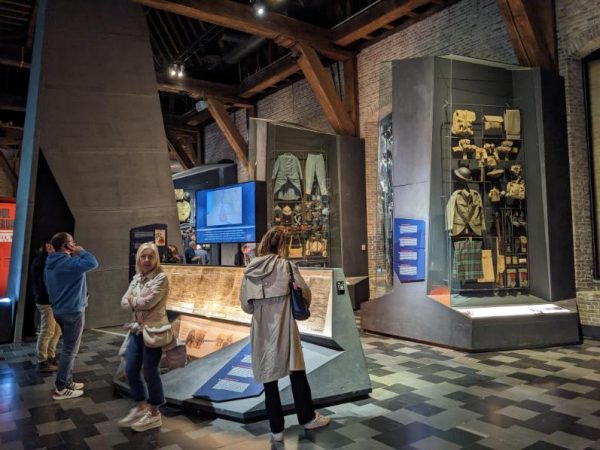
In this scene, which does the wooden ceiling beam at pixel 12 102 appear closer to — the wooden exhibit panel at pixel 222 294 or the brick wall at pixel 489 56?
the brick wall at pixel 489 56

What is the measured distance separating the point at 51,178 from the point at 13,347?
266 centimetres

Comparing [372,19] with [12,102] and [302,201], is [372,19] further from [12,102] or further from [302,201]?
[12,102]

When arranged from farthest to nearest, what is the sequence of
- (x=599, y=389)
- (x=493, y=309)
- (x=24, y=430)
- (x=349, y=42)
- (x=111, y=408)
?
1. (x=349, y=42)
2. (x=493, y=309)
3. (x=599, y=389)
4. (x=111, y=408)
5. (x=24, y=430)

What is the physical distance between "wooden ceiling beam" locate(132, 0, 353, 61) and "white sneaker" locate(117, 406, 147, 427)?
22.5 feet

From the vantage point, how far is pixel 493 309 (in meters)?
6.31

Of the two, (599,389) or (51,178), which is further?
(51,178)

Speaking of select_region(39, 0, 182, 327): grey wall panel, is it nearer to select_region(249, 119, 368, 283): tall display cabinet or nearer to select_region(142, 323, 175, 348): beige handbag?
select_region(249, 119, 368, 283): tall display cabinet

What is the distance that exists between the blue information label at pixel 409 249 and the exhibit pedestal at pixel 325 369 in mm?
2646

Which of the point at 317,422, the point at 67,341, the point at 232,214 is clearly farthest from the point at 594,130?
the point at 67,341

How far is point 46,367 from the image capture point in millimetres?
5152

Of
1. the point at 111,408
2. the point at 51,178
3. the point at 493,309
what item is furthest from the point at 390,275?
the point at 51,178

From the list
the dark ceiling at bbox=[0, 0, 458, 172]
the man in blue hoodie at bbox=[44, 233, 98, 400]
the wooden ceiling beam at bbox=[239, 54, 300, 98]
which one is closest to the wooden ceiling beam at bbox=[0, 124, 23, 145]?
the dark ceiling at bbox=[0, 0, 458, 172]

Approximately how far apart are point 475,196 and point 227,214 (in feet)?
17.5

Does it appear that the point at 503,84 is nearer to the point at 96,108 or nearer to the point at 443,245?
the point at 443,245
